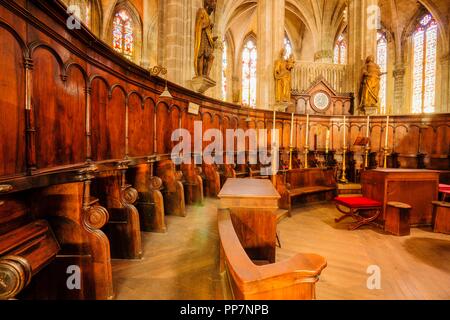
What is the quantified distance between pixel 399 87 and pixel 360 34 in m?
8.57

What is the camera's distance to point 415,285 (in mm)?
2766

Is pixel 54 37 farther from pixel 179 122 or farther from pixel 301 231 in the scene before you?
pixel 301 231

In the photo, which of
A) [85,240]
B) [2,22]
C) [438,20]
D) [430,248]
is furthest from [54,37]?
[438,20]

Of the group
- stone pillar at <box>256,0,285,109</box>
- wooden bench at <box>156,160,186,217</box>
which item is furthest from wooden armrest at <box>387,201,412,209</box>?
stone pillar at <box>256,0,285,109</box>

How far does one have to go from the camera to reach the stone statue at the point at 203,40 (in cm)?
665

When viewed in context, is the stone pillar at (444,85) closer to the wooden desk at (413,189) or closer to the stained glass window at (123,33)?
the wooden desk at (413,189)

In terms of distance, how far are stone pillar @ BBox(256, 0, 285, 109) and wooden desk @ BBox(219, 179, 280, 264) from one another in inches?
330

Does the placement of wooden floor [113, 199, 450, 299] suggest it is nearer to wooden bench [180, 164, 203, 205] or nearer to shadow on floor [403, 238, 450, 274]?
shadow on floor [403, 238, 450, 274]

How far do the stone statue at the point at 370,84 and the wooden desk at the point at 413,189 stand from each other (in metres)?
6.44

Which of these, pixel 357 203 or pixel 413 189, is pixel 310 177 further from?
pixel 413 189

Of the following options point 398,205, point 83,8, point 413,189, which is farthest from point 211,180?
point 83,8

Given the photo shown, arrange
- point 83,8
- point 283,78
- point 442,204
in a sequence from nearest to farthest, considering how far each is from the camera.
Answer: point 442,204
point 283,78
point 83,8

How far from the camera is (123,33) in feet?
50.9

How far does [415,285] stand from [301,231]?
6.25 feet
